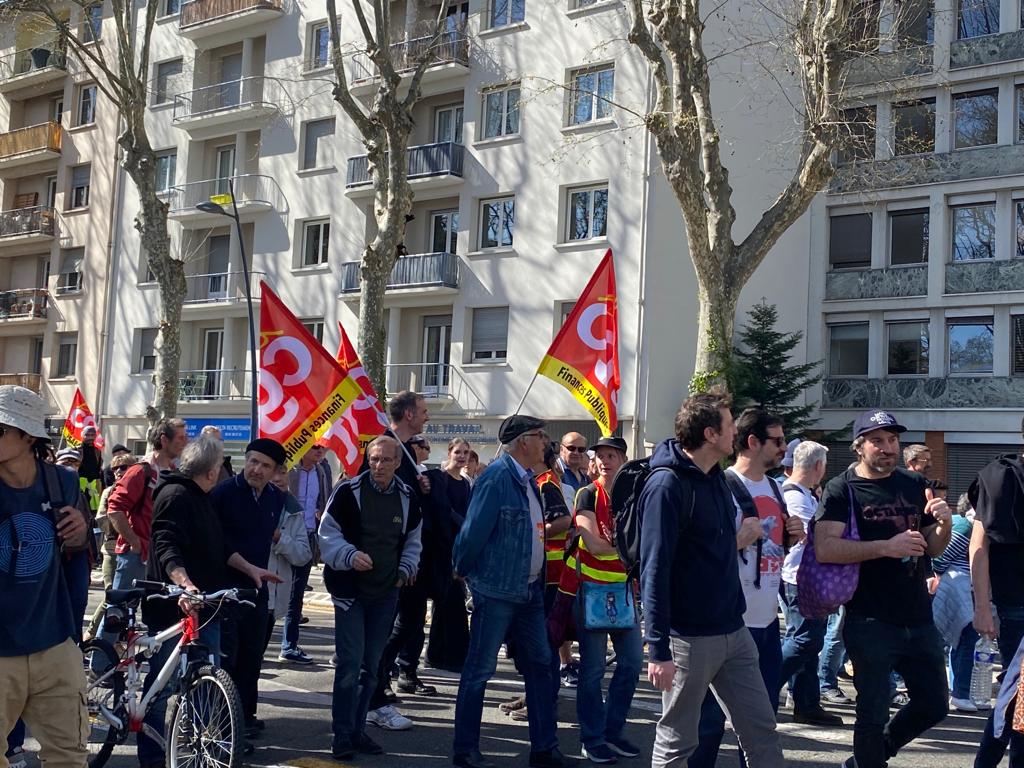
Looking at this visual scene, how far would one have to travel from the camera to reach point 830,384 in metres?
31.9

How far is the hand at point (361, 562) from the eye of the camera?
683 cm

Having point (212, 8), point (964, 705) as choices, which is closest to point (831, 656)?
point (964, 705)

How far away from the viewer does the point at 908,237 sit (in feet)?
102

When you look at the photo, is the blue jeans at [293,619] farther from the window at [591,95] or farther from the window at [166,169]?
the window at [166,169]

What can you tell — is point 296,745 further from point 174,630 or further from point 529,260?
point 529,260

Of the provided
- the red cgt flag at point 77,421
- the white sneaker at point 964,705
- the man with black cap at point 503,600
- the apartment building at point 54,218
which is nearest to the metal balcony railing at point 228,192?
the apartment building at point 54,218

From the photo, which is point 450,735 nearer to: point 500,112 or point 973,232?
point 973,232

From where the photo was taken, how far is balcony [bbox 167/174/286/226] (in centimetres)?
3638

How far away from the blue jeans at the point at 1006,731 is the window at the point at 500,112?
26.7 m

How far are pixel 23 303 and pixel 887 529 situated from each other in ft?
139

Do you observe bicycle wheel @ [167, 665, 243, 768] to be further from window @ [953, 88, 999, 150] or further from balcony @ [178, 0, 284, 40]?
balcony @ [178, 0, 284, 40]

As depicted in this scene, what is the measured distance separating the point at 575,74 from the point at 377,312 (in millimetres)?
11246

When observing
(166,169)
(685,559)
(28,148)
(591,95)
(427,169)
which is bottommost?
(685,559)

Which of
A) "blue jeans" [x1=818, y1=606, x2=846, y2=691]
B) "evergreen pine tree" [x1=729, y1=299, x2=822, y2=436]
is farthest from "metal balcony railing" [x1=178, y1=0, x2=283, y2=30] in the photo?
"blue jeans" [x1=818, y1=606, x2=846, y2=691]
